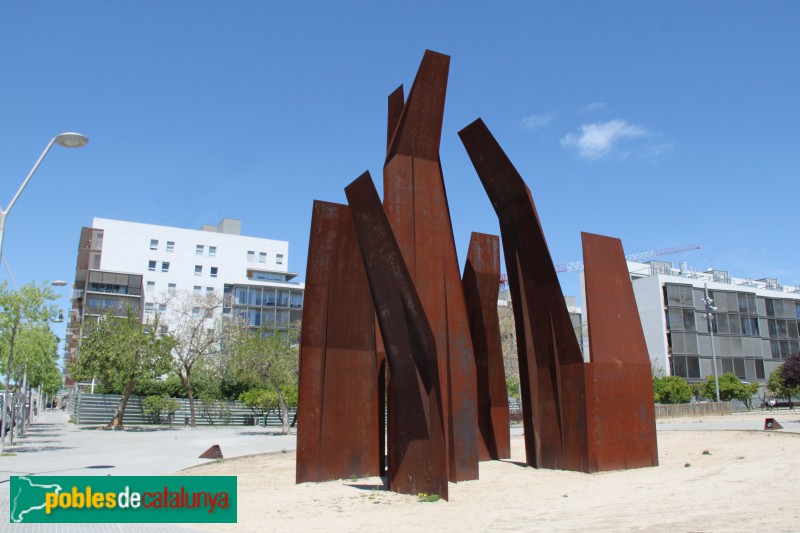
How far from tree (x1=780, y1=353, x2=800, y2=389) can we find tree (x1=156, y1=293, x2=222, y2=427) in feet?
110

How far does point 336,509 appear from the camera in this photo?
9.38 meters

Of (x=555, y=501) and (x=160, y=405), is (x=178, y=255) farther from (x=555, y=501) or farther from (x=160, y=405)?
(x=555, y=501)

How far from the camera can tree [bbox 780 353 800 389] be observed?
118 feet

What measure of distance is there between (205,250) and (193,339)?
1214 inches


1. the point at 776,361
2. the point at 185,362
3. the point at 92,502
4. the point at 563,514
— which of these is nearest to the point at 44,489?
the point at 92,502

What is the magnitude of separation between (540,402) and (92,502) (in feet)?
30.9

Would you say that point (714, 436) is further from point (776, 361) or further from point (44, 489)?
point (776, 361)

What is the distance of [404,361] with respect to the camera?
10.4 meters

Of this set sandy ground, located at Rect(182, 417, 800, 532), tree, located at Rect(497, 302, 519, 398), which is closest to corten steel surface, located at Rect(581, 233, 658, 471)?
sandy ground, located at Rect(182, 417, 800, 532)

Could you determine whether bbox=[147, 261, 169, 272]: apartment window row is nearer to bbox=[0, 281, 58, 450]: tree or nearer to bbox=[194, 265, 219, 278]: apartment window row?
bbox=[194, 265, 219, 278]: apartment window row

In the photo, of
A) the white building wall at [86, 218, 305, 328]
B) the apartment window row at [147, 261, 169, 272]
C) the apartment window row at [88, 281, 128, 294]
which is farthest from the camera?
the apartment window row at [147, 261, 169, 272]

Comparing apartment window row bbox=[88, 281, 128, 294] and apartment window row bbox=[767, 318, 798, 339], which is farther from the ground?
apartment window row bbox=[88, 281, 128, 294]

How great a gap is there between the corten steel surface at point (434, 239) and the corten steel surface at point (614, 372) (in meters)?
2.73

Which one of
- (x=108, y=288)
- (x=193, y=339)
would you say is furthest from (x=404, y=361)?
(x=108, y=288)
